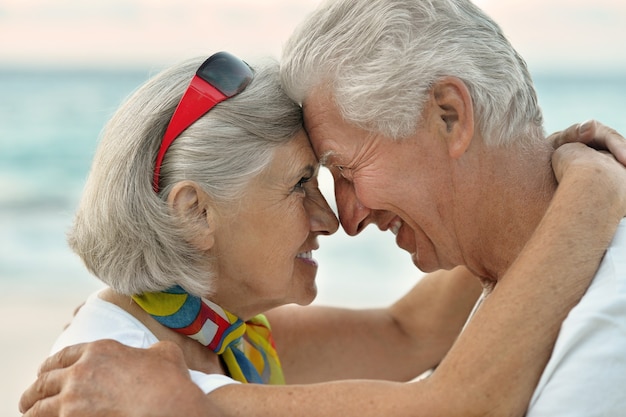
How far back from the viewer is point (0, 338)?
22.6 ft

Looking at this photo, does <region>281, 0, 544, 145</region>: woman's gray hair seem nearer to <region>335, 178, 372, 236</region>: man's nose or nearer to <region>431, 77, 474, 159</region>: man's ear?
<region>431, 77, 474, 159</region>: man's ear

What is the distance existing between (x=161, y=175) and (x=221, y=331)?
0.52m

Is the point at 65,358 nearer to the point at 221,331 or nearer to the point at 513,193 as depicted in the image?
the point at 221,331

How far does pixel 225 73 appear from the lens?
8.74 feet

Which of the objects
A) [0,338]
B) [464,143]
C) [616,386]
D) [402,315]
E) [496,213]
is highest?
[464,143]

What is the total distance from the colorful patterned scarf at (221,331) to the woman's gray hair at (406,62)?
28.4 inches

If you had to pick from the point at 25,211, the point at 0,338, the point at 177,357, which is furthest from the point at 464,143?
the point at 25,211

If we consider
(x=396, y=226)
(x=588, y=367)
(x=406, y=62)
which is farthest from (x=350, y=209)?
(x=588, y=367)

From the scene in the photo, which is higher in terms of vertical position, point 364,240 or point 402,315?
point 402,315

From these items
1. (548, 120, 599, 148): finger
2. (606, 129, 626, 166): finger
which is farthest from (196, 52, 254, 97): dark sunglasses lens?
(606, 129, 626, 166): finger

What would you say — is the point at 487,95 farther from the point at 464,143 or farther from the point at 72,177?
the point at 72,177

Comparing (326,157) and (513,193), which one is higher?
(326,157)

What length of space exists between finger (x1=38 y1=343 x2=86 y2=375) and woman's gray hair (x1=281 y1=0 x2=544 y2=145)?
1013 millimetres

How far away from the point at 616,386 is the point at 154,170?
4.54 feet
